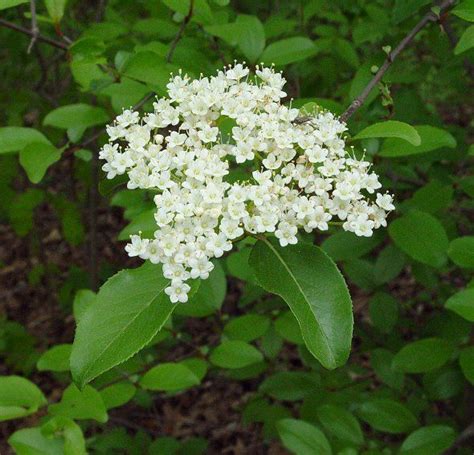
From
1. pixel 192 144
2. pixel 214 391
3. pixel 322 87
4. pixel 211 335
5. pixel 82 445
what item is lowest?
pixel 214 391

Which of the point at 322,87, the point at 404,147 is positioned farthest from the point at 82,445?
the point at 322,87

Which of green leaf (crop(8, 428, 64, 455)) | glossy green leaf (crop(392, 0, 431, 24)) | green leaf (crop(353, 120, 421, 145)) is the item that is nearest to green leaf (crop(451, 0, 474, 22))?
glossy green leaf (crop(392, 0, 431, 24))

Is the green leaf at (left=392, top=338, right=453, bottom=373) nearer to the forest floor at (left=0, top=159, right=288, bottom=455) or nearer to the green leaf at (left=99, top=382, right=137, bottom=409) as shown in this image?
the green leaf at (left=99, top=382, right=137, bottom=409)

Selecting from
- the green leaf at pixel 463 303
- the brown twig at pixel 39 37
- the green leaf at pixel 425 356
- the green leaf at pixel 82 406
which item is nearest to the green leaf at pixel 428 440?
the green leaf at pixel 425 356

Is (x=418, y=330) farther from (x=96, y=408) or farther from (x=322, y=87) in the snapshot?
(x=96, y=408)

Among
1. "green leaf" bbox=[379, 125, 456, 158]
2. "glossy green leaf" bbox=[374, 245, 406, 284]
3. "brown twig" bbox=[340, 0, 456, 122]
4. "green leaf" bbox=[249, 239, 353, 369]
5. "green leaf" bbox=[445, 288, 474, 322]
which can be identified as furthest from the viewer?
"glossy green leaf" bbox=[374, 245, 406, 284]
